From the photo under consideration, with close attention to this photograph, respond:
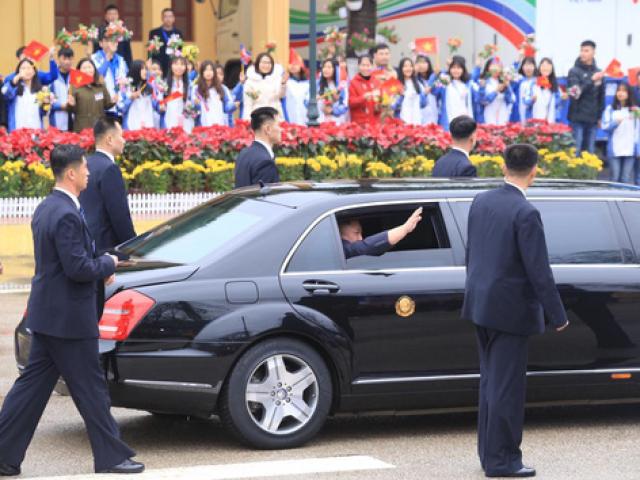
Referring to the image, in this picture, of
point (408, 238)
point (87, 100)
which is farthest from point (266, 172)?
point (87, 100)

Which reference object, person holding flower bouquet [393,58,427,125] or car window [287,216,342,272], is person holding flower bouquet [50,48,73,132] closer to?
person holding flower bouquet [393,58,427,125]

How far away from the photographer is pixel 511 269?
7727 mm

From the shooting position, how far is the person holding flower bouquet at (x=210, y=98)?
19.6 metres

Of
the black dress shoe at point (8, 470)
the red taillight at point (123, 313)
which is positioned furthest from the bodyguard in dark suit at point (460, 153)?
the black dress shoe at point (8, 470)

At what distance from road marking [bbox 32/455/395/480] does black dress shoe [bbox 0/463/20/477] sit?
14 centimetres

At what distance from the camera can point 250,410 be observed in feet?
27.1

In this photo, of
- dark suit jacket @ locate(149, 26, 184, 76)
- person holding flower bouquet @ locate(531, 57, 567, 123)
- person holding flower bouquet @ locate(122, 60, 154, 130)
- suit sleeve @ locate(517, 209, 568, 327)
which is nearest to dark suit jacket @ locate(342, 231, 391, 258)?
suit sleeve @ locate(517, 209, 568, 327)

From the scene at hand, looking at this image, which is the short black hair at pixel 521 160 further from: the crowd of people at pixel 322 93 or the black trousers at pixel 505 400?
the crowd of people at pixel 322 93

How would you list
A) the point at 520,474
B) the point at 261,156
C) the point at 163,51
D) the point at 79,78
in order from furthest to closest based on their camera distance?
the point at 163,51
the point at 79,78
the point at 261,156
the point at 520,474

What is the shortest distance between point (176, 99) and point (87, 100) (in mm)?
1366

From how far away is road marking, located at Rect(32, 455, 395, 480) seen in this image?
25.3 feet

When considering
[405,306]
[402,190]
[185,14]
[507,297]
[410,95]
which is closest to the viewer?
[507,297]

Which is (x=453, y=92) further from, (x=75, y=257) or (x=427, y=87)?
(x=75, y=257)

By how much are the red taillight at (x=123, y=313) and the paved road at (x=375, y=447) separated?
0.71m
